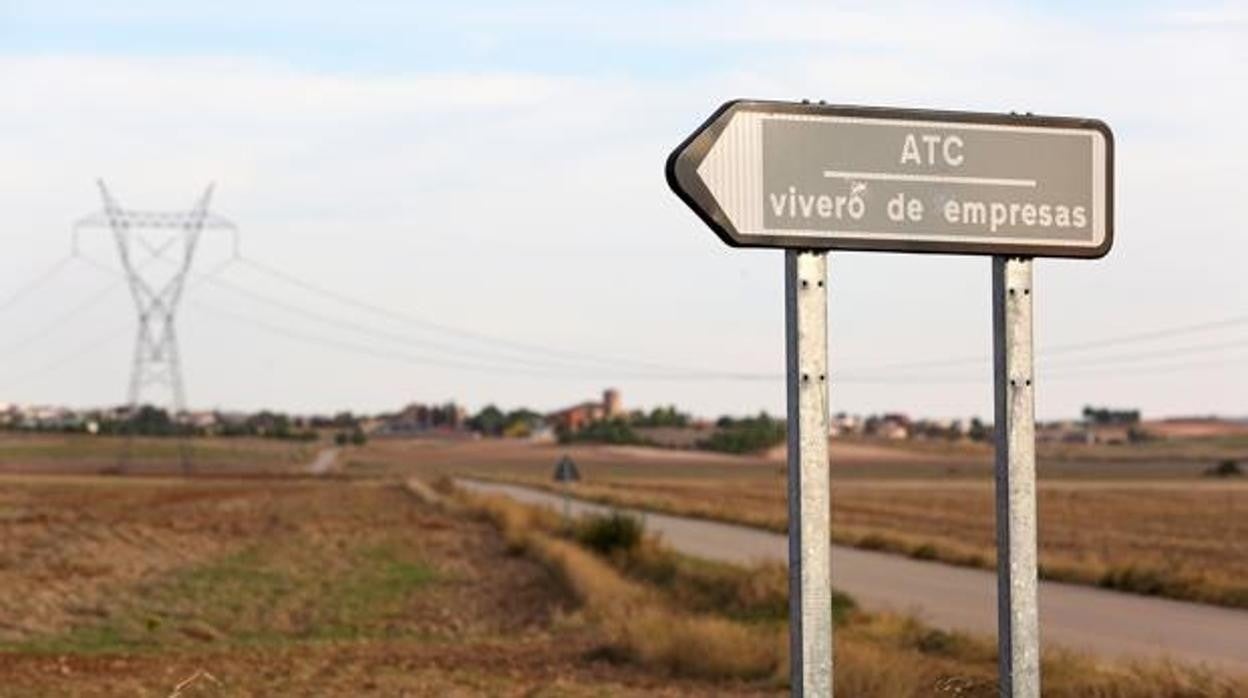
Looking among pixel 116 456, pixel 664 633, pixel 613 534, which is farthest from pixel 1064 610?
pixel 116 456

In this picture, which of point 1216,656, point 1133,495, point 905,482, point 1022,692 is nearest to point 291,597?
point 1216,656

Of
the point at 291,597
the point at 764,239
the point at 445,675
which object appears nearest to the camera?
the point at 764,239

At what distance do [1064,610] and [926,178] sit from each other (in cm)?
2246

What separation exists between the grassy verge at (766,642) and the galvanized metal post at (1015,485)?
4.40 meters

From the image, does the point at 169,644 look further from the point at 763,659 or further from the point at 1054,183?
the point at 1054,183

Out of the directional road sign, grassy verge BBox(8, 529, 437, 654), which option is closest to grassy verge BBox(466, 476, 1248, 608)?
grassy verge BBox(8, 529, 437, 654)

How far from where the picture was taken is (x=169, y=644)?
22266mm

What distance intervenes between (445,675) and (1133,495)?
3188 inches

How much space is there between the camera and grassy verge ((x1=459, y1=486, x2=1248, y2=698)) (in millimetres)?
13641

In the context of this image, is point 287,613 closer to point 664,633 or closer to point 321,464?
point 664,633

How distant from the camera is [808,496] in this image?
5309mm

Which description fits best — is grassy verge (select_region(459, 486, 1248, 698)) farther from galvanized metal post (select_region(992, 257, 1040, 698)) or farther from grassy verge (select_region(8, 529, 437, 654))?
galvanized metal post (select_region(992, 257, 1040, 698))

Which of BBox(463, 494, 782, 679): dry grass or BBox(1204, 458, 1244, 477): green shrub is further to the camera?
BBox(1204, 458, 1244, 477): green shrub

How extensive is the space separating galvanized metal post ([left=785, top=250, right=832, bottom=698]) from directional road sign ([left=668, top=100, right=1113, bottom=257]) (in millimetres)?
244
